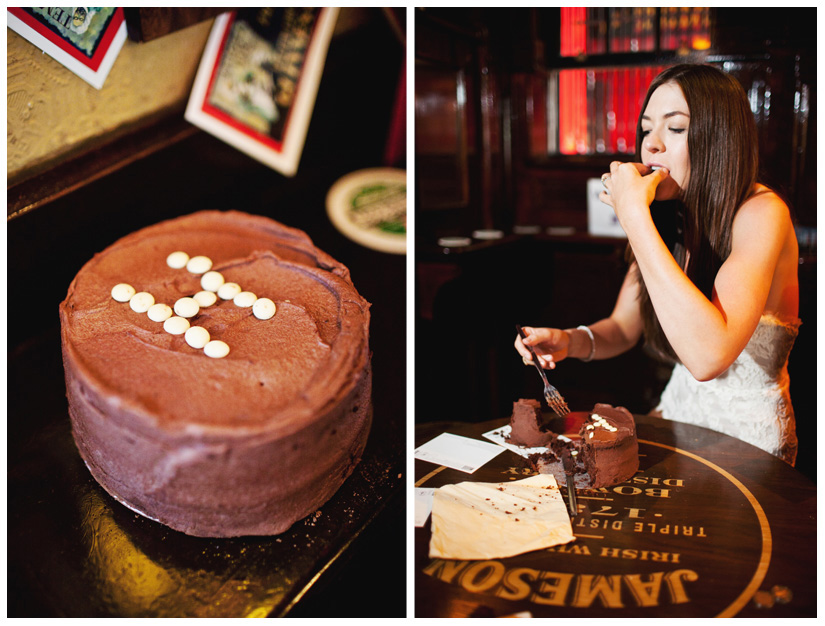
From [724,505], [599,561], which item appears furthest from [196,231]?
[724,505]

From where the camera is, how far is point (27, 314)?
69.8 inches

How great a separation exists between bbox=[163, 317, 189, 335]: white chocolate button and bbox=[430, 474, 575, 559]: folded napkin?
0.71m

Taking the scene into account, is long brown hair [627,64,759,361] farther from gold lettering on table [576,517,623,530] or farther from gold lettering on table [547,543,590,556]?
gold lettering on table [547,543,590,556]

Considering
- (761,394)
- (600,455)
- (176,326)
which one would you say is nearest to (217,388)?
(176,326)

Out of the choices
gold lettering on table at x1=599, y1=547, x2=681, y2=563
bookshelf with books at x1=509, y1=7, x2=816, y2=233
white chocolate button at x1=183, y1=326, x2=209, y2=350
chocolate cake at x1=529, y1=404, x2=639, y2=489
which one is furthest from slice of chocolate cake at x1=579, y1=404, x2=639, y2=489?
bookshelf with books at x1=509, y1=7, x2=816, y2=233

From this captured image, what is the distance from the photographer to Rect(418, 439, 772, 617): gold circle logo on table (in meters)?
1.06

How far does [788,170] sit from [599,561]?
12.2 ft

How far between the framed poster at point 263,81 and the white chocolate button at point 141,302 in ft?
3.46

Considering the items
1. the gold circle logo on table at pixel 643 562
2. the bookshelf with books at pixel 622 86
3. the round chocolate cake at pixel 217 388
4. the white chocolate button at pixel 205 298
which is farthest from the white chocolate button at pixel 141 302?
the bookshelf with books at pixel 622 86

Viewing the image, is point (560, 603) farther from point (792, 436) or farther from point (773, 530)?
point (792, 436)

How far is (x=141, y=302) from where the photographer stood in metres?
1.49

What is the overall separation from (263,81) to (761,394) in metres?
2.16

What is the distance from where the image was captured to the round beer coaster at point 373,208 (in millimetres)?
2205

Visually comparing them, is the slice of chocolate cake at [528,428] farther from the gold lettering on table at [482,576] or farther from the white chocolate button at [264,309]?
the white chocolate button at [264,309]
